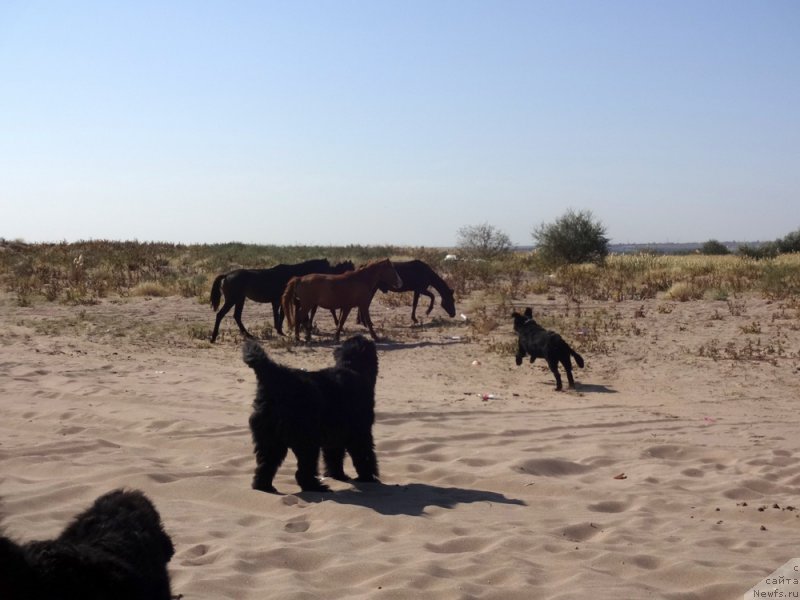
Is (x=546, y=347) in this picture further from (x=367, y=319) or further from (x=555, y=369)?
(x=367, y=319)

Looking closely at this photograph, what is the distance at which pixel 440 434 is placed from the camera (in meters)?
9.82

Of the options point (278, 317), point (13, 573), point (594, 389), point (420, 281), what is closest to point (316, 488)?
point (13, 573)

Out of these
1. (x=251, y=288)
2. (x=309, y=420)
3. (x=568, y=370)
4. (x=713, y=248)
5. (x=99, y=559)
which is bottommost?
(x=568, y=370)

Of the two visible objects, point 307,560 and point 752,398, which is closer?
point 307,560

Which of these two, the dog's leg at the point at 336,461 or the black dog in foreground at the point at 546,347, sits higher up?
the black dog in foreground at the point at 546,347

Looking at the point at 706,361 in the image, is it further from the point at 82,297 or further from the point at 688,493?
the point at 82,297

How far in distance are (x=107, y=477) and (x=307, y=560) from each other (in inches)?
99.1

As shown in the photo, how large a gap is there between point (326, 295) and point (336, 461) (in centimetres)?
987

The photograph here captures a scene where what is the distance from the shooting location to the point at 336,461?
7934 mm

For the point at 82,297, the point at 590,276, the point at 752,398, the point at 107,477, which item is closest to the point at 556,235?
the point at 590,276

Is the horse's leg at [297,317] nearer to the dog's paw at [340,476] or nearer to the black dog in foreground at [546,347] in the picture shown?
the black dog in foreground at [546,347]

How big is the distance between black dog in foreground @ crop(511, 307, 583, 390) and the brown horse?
14.4 feet

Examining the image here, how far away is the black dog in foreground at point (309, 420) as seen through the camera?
23.4 feet

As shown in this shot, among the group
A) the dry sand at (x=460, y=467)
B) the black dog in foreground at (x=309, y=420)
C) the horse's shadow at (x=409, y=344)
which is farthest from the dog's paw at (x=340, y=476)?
the horse's shadow at (x=409, y=344)
